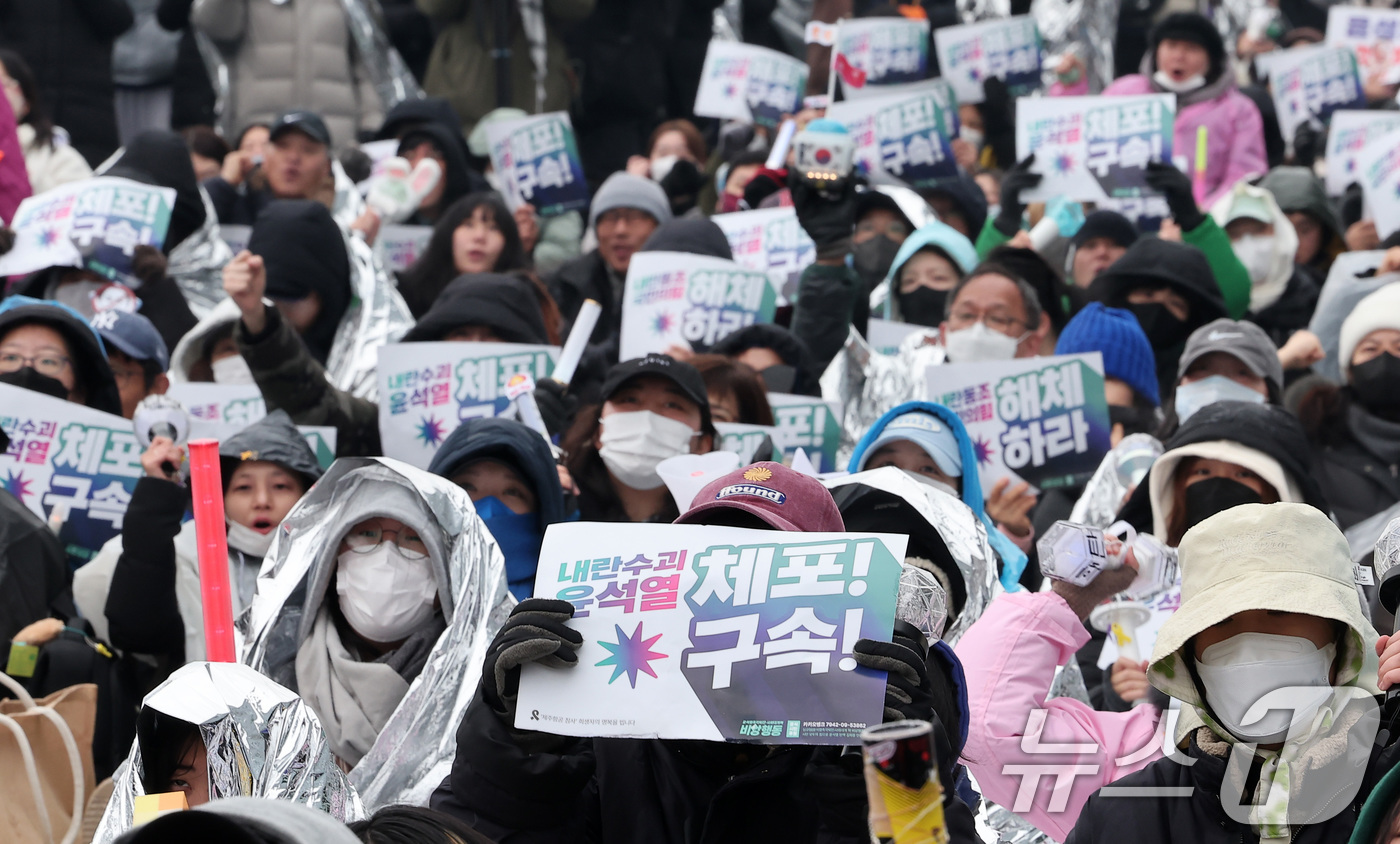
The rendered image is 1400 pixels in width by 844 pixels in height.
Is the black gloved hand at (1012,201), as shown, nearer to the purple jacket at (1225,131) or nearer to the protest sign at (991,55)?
the purple jacket at (1225,131)

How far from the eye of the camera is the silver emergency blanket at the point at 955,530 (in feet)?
14.2

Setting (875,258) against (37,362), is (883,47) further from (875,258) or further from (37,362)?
(37,362)

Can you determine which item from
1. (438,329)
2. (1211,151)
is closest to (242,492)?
(438,329)

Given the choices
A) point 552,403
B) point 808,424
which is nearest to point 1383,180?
point 808,424

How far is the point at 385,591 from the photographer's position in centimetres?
431

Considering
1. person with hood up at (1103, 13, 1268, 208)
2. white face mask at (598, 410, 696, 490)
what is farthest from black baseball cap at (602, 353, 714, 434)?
person with hood up at (1103, 13, 1268, 208)

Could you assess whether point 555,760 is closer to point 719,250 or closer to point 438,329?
point 438,329

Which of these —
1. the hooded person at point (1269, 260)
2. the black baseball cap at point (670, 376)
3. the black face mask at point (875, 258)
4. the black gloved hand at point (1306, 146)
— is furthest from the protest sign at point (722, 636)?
the black gloved hand at point (1306, 146)

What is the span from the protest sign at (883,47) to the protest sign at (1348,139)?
8.08ft

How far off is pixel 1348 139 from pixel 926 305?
11.1 ft

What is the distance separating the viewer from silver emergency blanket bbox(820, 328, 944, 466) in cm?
684

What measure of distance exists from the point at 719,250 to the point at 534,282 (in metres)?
0.85

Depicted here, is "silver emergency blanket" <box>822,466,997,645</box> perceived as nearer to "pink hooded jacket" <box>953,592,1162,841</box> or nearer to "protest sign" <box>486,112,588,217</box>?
"pink hooded jacket" <box>953,592,1162,841</box>

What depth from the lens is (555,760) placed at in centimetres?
325
